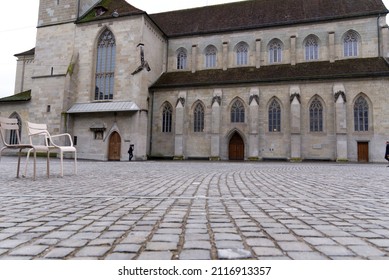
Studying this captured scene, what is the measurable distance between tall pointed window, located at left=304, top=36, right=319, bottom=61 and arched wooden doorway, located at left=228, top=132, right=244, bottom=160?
10.4 metres

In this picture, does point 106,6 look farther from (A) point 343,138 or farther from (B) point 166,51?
(A) point 343,138

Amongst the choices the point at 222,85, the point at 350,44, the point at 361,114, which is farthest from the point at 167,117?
the point at 350,44

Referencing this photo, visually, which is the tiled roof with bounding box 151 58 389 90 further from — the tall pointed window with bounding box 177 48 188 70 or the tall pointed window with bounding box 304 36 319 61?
the tall pointed window with bounding box 177 48 188 70

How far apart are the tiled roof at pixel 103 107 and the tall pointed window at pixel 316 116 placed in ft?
50.0

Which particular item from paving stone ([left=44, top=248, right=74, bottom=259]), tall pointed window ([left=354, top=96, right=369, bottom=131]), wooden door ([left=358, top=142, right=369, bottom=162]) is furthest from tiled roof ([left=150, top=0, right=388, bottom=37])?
paving stone ([left=44, top=248, right=74, bottom=259])

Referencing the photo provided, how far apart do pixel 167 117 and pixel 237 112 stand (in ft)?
22.9

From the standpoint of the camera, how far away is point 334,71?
25.4m

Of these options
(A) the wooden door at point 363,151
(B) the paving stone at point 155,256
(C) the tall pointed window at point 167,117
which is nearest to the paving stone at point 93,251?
(B) the paving stone at point 155,256

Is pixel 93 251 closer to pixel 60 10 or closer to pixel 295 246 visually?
pixel 295 246

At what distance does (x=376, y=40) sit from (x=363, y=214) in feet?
95.3

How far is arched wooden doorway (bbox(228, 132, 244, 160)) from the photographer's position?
89.8ft

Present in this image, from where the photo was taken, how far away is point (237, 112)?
90.3 ft

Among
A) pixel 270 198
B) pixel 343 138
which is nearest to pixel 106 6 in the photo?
pixel 343 138

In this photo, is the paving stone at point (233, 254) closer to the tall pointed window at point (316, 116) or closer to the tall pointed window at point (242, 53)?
the tall pointed window at point (316, 116)
